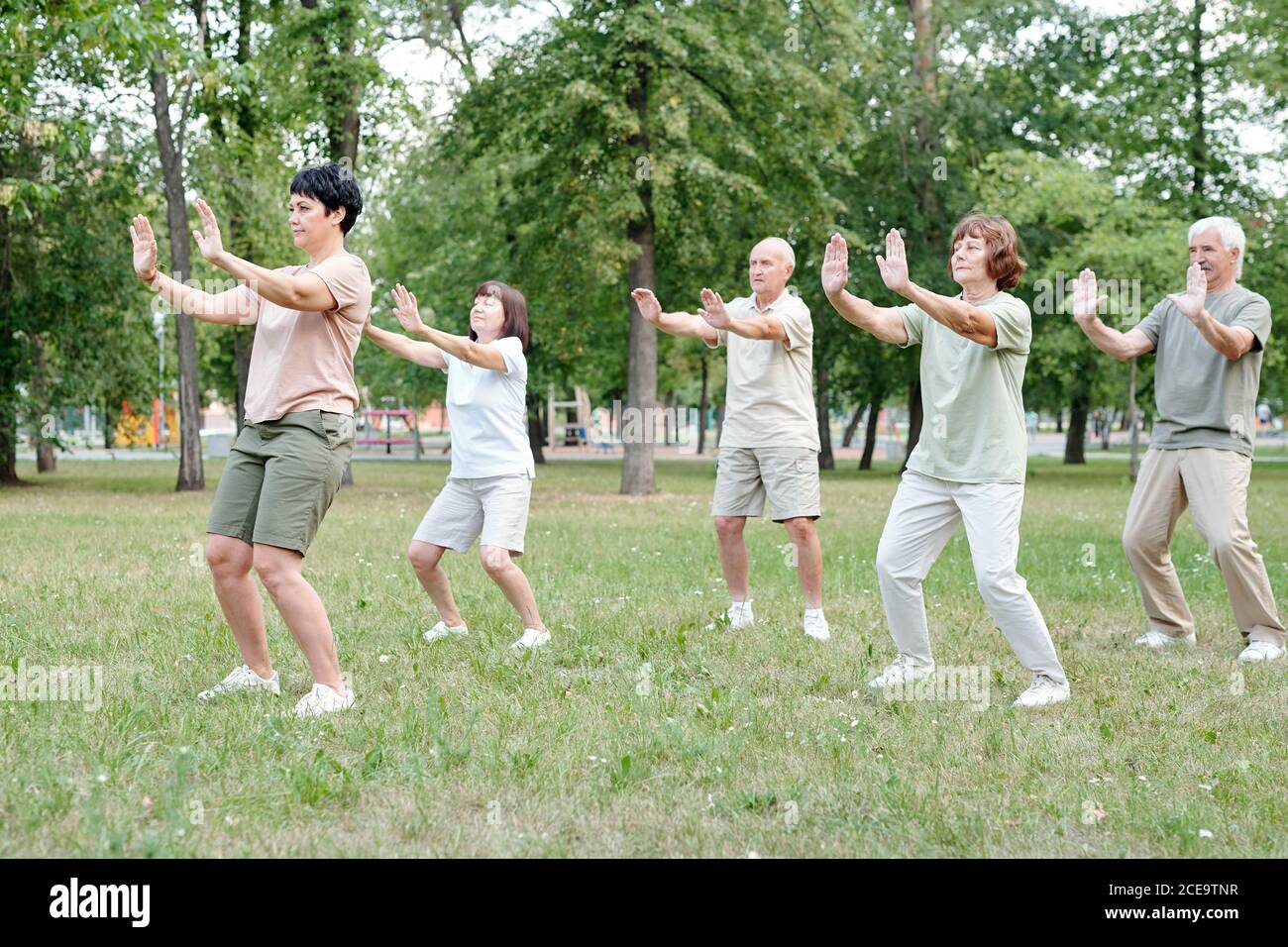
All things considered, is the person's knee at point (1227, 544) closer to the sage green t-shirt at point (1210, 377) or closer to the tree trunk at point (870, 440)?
the sage green t-shirt at point (1210, 377)

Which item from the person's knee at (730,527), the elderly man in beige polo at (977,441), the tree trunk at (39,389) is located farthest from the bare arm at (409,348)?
the tree trunk at (39,389)

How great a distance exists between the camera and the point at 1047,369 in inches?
1054

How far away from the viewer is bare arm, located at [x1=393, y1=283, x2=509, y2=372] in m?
5.84

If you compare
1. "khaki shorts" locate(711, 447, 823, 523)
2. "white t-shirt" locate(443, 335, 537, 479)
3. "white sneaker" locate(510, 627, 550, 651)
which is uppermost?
"white t-shirt" locate(443, 335, 537, 479)

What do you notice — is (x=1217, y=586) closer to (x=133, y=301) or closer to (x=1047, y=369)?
(x=1047, y=369)

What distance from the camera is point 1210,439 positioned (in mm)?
6820

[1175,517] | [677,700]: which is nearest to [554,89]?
[1175,517]

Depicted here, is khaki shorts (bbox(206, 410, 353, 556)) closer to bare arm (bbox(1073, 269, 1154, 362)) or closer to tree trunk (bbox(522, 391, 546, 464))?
bare arm (bbox(1073, 269, 1154, 362))

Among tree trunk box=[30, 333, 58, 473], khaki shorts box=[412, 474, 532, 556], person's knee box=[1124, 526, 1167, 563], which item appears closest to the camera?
khaki shorts box=[412, 474, 532, 556]

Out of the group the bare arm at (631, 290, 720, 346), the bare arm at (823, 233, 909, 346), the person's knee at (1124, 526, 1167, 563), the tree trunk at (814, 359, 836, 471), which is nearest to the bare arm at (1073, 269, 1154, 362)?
the bare arm at (823, 233, 909, 346)

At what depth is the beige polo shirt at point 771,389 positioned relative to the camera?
727 cm

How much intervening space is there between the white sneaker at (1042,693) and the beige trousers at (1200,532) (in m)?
1.72

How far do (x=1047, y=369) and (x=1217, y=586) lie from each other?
18301 millimetres

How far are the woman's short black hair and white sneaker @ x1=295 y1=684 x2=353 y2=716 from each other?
6.07ft
